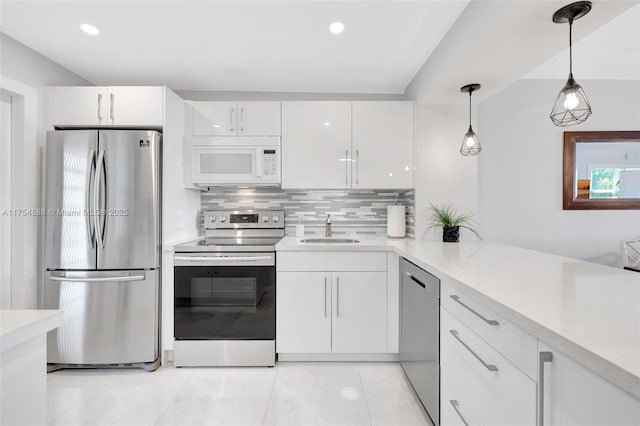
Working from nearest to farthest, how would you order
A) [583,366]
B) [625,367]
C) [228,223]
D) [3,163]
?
[625,367] < [583,366] < [3,163] < [228,223]

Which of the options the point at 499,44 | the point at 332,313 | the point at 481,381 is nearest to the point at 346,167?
the point at 332,313

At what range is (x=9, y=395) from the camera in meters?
0.77

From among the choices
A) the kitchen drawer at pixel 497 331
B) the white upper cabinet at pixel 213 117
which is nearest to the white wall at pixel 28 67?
the white upper cabinet at pixel 213 117

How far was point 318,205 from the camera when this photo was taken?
3100 millimetres

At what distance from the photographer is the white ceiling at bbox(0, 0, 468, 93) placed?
1.79 m

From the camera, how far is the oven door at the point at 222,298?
94.4 inches

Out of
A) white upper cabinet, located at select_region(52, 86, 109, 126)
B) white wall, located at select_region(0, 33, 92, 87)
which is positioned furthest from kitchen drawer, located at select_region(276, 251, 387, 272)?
white wall, located at select_region(0, 33, 92, 87)

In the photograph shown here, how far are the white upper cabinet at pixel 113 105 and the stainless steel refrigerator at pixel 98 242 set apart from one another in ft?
0.59

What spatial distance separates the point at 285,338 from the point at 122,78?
258 centimetres

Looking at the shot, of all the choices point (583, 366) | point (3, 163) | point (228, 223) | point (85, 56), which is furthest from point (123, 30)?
point (583, 366)

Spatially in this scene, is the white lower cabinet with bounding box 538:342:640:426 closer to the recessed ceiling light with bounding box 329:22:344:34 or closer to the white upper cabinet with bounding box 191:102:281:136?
the recessed ceiling light with bounding box 329:22:344:34

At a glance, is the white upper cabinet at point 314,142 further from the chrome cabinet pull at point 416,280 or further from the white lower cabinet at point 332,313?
the chrome cabinet pull at point 416,280

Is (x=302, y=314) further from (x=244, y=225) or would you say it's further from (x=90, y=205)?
(x=90, y=205)

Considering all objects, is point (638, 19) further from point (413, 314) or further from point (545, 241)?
point (413, 314)
